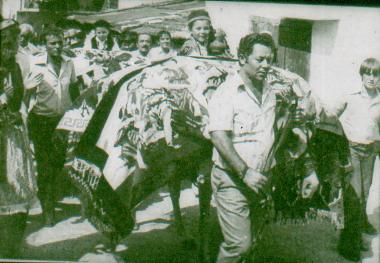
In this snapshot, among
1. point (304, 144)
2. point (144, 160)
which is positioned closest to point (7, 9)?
point (144, 160)

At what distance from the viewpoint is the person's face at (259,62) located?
2.23 m

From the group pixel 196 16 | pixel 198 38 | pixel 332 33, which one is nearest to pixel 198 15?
pixel 196 16

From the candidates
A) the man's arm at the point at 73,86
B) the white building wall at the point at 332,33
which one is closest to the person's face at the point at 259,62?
the white building wall at the point at 332,33

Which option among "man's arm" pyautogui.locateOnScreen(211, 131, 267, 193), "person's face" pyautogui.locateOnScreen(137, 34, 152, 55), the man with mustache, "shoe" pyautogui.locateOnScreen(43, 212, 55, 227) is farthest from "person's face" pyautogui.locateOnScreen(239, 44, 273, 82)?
"shoe" pyautogui.locateOnScreen(43, 212, 55, 227)

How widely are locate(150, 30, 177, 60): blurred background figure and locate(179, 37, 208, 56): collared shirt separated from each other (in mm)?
97

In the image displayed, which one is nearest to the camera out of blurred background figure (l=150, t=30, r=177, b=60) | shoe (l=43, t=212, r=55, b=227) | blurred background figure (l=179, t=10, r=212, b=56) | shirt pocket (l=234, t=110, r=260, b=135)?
shirt pocket (l=234, t=110, r=260, b=135)

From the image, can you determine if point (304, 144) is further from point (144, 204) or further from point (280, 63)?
point (144, 204)

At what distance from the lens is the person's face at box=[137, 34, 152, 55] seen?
282 cm

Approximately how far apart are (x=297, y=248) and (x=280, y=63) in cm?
100

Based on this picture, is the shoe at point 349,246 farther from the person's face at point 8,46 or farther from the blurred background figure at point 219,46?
the person's face at point 8,46

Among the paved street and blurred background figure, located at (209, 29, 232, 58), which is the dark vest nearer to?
blurred background figure, located at (209, 29, 232, 58)

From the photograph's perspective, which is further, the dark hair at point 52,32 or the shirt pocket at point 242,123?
the dark hair at point 52,32

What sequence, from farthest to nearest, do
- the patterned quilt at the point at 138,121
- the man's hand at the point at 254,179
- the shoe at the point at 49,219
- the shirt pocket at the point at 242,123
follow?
the shoe at the point at 49,219 < the patterned quilt at the point at 138,121 < the shirt pocket at the point at 242,123 < the man's hand at the point at 254,179

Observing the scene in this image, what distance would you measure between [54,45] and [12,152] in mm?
619
